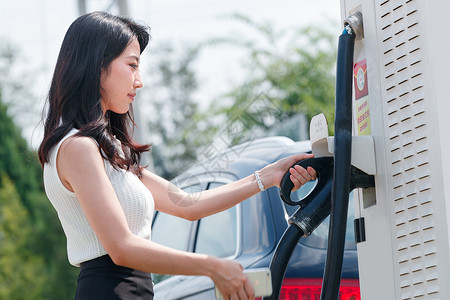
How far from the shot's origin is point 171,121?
32.7 m

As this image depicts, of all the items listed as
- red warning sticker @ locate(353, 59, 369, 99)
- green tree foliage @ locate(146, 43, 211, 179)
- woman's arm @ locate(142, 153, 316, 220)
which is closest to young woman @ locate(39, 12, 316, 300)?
woman's arm @ locate(142, 153, 316, 220)

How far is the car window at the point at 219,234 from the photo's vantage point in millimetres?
3904

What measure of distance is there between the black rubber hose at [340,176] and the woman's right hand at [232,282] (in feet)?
0.93

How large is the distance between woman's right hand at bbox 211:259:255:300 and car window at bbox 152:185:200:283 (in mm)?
2219

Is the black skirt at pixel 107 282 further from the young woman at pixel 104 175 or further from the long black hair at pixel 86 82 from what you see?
the long black hair at pixel 86 82

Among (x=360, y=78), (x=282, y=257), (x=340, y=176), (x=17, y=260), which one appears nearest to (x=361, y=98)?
(x=360, y=78)

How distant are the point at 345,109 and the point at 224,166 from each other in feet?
5.81

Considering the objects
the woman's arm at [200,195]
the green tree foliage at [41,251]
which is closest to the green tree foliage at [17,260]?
the green tree foliage at [41,251]

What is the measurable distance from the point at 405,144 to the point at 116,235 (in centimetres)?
88

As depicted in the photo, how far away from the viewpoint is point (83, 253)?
96.3 inches

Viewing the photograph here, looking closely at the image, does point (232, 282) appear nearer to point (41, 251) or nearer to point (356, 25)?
point (356, 25)

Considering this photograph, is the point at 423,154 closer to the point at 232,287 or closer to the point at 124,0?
the point at 232,287

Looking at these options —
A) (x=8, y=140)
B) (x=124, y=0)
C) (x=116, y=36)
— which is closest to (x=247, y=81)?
(x=124, y=0)

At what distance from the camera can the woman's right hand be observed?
2121 millimetres
